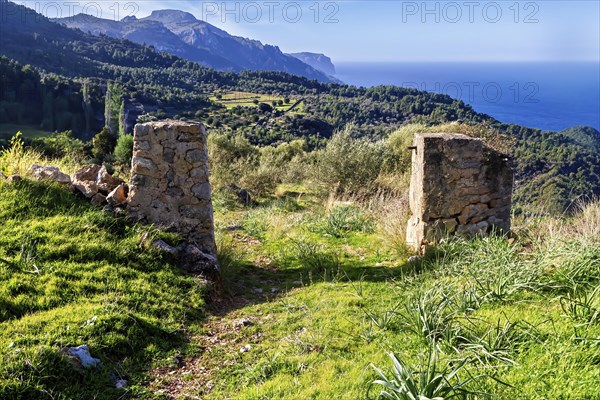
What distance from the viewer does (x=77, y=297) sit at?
451cm

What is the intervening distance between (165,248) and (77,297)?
1500 millimetres

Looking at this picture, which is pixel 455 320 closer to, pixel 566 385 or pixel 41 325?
pixel 566 385

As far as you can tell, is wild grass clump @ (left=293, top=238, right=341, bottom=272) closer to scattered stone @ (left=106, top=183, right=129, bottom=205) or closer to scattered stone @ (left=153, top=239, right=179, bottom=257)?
scattered stone @ (left=153, top=239, right=179, bottom=257)

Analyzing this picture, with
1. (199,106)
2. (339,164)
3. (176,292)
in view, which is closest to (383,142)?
(339,164)

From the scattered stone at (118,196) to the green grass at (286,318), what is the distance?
47 centimetres

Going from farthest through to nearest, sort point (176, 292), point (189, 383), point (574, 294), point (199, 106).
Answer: point (199, 106), point (176, 292), point (574, 294), point (189, 383)

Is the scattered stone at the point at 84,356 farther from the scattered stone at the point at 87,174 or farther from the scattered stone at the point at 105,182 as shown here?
the scattered stone at the point at 87,174

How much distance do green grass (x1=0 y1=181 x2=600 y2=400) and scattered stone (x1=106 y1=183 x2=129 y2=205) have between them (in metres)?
0.47

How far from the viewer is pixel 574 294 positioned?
3922 mm

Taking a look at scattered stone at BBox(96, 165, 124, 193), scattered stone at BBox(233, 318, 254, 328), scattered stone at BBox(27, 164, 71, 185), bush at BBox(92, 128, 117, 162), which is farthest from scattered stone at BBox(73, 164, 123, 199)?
bush at BBox(92, 128, 117, 162)

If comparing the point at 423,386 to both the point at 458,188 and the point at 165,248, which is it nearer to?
the point at 165,248

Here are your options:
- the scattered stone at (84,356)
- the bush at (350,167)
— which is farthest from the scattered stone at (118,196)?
the bush at (350,167)

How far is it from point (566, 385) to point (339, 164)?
1153cm

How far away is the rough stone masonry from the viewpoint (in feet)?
21.7
